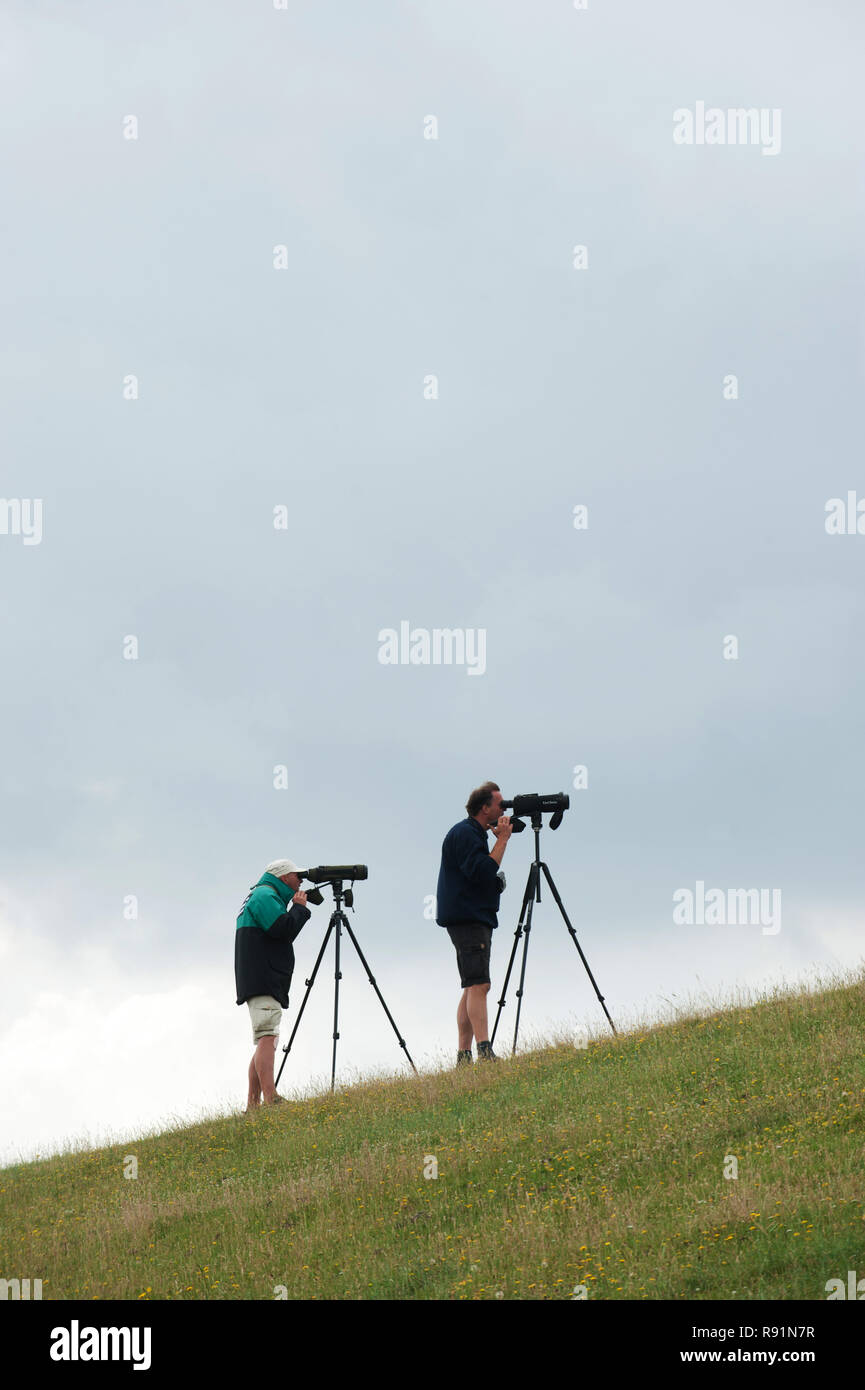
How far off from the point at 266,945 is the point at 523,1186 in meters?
5.12

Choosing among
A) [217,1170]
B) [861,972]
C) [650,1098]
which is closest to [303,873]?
[217,1170]

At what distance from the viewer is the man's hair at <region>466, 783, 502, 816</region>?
43.8 feet

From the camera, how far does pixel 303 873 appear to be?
1430 centimetres

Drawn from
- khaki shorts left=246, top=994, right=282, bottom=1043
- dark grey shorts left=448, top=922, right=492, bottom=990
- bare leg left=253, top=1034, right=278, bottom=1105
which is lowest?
bare leg left=253, top=1034, right=278, bottom=1105

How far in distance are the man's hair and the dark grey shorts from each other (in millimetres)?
1215

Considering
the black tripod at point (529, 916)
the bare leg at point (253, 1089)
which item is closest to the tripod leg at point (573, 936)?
the black tripod at point (529, 916)

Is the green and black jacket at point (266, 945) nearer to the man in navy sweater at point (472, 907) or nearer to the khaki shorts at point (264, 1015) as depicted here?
the khaki shorts at point (264, 1015)

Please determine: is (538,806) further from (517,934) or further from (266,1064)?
(266,1064)

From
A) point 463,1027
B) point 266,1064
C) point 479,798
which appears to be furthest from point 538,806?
point 266,1064

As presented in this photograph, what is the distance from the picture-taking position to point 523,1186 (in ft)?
30.0

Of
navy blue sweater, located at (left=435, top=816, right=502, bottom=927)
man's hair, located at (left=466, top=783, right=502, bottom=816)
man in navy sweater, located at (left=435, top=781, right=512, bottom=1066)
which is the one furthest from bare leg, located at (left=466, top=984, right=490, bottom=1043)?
man's hair, located at (left=466, top=783, right=502, bottom=816)

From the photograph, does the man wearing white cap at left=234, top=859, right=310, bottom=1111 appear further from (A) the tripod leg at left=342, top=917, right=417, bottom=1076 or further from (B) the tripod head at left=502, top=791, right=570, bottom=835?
(B) the tripod head at left=502, top=791, right=570, bottom=835
